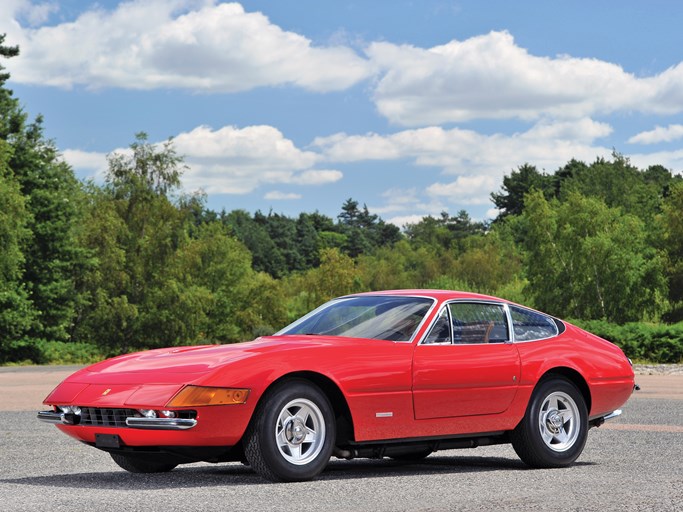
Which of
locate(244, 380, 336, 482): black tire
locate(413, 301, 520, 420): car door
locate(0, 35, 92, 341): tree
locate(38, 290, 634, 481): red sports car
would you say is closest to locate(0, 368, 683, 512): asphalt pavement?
locate(244, 380, 336, 482): black tire

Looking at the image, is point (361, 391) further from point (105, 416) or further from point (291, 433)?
point (105, 416)

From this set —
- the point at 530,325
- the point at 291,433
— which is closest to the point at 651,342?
the point at 530,325

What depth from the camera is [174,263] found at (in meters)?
68.8

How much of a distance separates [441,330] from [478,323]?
0.49 metres

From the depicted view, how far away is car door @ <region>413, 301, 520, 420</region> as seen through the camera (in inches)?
348

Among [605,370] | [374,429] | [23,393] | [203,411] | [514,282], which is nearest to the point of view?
[203,411]

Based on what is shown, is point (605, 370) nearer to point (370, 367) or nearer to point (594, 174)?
point (370, 367)

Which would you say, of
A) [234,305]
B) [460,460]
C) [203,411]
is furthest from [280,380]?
[234,305]

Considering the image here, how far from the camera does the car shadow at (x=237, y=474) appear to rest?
8.39m

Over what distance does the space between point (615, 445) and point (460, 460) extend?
7.48 feet

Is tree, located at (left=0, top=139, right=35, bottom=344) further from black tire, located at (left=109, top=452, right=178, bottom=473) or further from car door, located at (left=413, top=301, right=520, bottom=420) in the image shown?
car door, located at (left=413, top=301, right=520, bottom=420)

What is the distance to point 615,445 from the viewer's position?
1191cm

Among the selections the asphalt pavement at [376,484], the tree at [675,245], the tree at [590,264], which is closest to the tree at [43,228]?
the tree at [590,264]

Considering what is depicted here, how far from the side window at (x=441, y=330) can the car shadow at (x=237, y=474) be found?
1105mm
